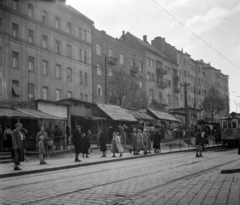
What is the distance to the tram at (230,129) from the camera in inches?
1449

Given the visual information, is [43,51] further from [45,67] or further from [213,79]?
[213,79]

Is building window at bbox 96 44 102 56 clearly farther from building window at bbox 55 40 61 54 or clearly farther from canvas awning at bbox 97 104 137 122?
canvas awning at bbox 97 104 137 122

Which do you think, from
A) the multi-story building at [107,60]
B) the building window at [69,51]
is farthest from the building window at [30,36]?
the multi-story building at [107,60]

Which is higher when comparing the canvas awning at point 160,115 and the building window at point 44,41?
the building window at point 44,41

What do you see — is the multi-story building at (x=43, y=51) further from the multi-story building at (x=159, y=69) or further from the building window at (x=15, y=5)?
the multi-story building at (x=159, y=69)

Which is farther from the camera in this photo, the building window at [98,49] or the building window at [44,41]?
the building window at [98,49]

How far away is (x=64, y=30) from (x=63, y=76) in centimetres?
497

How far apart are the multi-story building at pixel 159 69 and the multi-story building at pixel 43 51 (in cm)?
1261

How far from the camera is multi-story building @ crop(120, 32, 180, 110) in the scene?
201 ft

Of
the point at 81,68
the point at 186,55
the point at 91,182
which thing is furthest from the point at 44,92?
the point at 186,55

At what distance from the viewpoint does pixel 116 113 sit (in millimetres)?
36969

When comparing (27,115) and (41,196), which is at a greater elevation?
(27,115)

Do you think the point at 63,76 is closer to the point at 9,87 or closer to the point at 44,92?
the point at 44,92

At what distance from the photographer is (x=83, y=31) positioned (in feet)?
148
